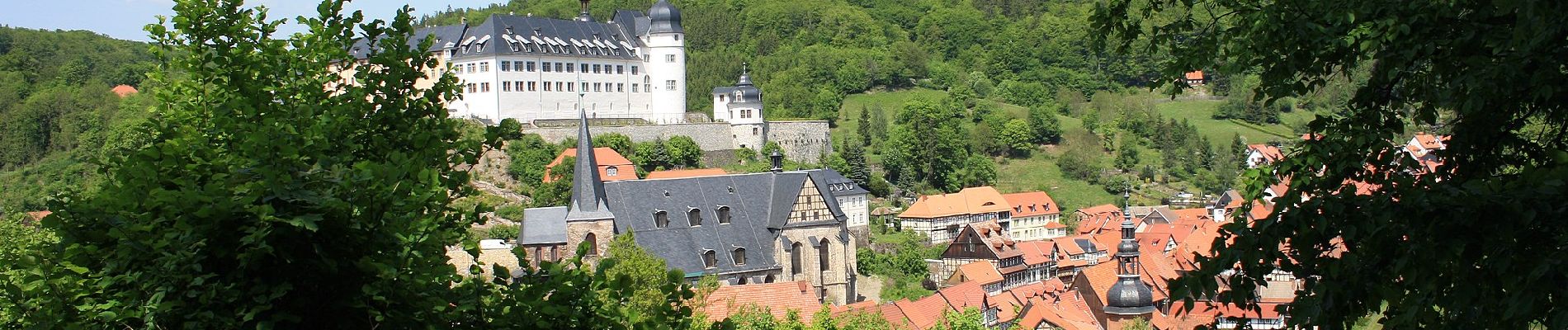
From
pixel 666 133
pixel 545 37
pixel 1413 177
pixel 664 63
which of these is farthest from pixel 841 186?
pixel 1413 177

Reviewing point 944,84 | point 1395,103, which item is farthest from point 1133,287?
point 944,84

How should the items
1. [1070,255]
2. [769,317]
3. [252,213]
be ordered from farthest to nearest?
[1070,255]
[769,317]
[252,213]

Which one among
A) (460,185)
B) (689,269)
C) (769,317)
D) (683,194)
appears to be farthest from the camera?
(683,194)

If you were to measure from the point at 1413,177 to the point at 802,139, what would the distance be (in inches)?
2765

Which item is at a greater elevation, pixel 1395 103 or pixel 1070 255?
pixel 1395 103

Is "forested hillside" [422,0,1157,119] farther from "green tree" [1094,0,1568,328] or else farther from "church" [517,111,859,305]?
"green tree" [1094,0,1568,328]

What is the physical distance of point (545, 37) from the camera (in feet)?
233

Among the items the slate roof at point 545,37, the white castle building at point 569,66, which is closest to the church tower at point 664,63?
the white castle building at point 569,66

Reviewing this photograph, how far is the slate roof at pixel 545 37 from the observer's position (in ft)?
226

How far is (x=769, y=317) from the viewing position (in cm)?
2523

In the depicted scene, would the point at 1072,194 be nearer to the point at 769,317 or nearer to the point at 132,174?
the point at 769,317

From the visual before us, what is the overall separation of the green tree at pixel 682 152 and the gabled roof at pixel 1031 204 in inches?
688

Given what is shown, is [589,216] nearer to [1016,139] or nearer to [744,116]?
[744,116]

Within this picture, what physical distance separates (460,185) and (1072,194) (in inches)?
3066
